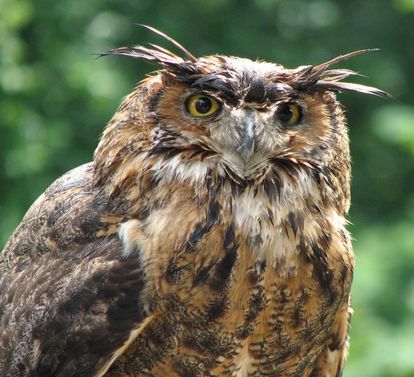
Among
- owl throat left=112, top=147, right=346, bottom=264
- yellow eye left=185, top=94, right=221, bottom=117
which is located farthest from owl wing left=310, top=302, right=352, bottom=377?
yellow eye left=185, top=94, right=221, bottom=117

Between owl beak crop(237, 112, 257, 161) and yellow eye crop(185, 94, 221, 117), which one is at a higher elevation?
yellow eye crop(185, 94, 221, 117)

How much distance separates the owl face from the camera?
3.03 meters

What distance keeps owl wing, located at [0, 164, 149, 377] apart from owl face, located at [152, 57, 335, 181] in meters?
0.36

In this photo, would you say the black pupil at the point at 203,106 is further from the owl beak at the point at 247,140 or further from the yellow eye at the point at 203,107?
the owl beak at the point at 247,140

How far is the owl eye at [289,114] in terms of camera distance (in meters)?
3.09

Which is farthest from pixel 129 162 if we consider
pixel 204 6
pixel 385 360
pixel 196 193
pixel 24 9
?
pixel 204 6

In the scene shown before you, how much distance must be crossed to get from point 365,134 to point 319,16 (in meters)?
1.17

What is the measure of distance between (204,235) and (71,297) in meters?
0.43

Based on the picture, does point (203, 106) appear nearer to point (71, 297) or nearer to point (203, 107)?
point (203, 107)

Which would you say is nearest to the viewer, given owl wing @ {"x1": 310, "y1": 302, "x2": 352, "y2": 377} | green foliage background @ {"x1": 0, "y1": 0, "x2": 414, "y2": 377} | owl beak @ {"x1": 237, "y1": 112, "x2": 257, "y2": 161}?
owl beak @ {"x1": 237, "y1": 112, "x2": 257, "y2": 161}

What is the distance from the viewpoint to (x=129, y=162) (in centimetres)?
315

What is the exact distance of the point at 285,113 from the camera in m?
3.11

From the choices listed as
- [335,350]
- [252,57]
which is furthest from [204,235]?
[252,57]

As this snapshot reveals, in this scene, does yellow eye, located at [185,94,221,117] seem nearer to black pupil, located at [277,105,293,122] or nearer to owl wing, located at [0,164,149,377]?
black pupil, located at [277,105,293,122]
